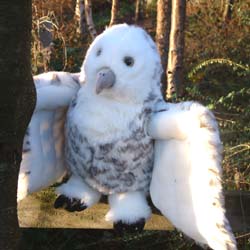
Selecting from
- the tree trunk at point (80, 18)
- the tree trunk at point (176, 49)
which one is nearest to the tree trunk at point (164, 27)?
the tree trunk at point (176, 49)

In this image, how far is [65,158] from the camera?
1.06m

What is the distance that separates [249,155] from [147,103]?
73 cm

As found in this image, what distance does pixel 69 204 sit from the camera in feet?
3.50

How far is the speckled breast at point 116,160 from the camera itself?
962 mm

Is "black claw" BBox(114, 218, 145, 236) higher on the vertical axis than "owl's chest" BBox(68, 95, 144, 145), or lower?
lower

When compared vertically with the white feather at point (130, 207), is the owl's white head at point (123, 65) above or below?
above

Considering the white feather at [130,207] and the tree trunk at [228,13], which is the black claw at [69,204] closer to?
the white feather at [130,207]

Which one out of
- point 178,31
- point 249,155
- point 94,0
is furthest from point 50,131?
point 94,0

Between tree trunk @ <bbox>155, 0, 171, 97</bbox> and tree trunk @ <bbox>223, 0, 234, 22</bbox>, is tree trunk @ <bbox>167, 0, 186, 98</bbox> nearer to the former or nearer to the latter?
tree trunk @ <bbox>155, 0, 171, 97</bbox>

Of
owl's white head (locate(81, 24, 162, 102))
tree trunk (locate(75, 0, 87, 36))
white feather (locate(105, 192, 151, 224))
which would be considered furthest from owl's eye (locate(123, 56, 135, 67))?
tree trunk (locate(75, 0, 87, 36))

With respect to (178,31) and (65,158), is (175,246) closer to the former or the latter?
(65,158)

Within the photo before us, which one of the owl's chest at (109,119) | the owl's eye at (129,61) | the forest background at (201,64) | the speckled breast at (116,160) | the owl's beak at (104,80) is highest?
the owl's eye at (129,61)

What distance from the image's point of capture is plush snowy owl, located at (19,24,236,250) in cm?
87

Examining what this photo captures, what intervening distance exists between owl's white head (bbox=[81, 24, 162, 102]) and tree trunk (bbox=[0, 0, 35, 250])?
236 mm
